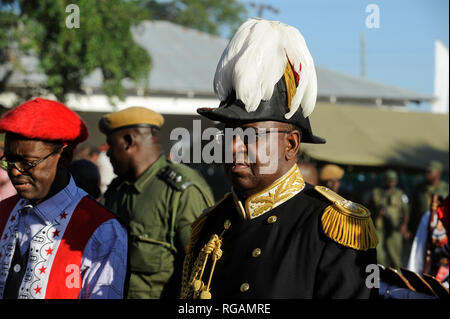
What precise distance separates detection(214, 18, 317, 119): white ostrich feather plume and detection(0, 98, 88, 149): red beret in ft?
2.78

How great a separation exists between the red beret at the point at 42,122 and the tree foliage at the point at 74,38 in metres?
11.7

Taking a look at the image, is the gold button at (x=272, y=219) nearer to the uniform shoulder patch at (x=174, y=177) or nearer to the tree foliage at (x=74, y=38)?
the uniform shoulder patch at (x=174, y=177)

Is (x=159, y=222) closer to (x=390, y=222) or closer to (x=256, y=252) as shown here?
(x=256, y=252)

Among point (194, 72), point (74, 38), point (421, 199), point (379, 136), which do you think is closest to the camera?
point (421, 199)

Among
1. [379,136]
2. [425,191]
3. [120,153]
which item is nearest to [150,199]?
[120,153]

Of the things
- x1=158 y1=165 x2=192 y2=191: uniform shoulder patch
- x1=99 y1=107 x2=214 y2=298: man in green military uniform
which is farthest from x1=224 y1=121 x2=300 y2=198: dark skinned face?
x1=158 y1=165 x2=192 y2=191: uniform shoulder patch

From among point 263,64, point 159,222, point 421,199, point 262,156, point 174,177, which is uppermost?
point 263,64

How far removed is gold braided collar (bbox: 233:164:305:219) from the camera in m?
2.86

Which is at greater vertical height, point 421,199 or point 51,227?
point 51,227

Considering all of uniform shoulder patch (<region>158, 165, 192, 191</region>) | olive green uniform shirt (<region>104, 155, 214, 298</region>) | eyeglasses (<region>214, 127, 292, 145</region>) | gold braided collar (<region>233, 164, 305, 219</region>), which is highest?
eyeglasses (<region>214, 127, 292, 145</region>)

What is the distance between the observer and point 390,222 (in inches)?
513

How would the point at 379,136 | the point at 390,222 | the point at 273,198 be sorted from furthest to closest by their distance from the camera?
the point at 379,136 → the point at 390,222 → the point at 273,198

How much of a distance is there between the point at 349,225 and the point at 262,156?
0.45 metres

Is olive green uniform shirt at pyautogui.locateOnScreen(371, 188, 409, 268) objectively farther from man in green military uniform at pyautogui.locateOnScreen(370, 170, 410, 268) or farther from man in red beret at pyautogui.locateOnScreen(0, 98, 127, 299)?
man in red beret at pyautogui.locateOnScreen(0, 98, 127, 299)
